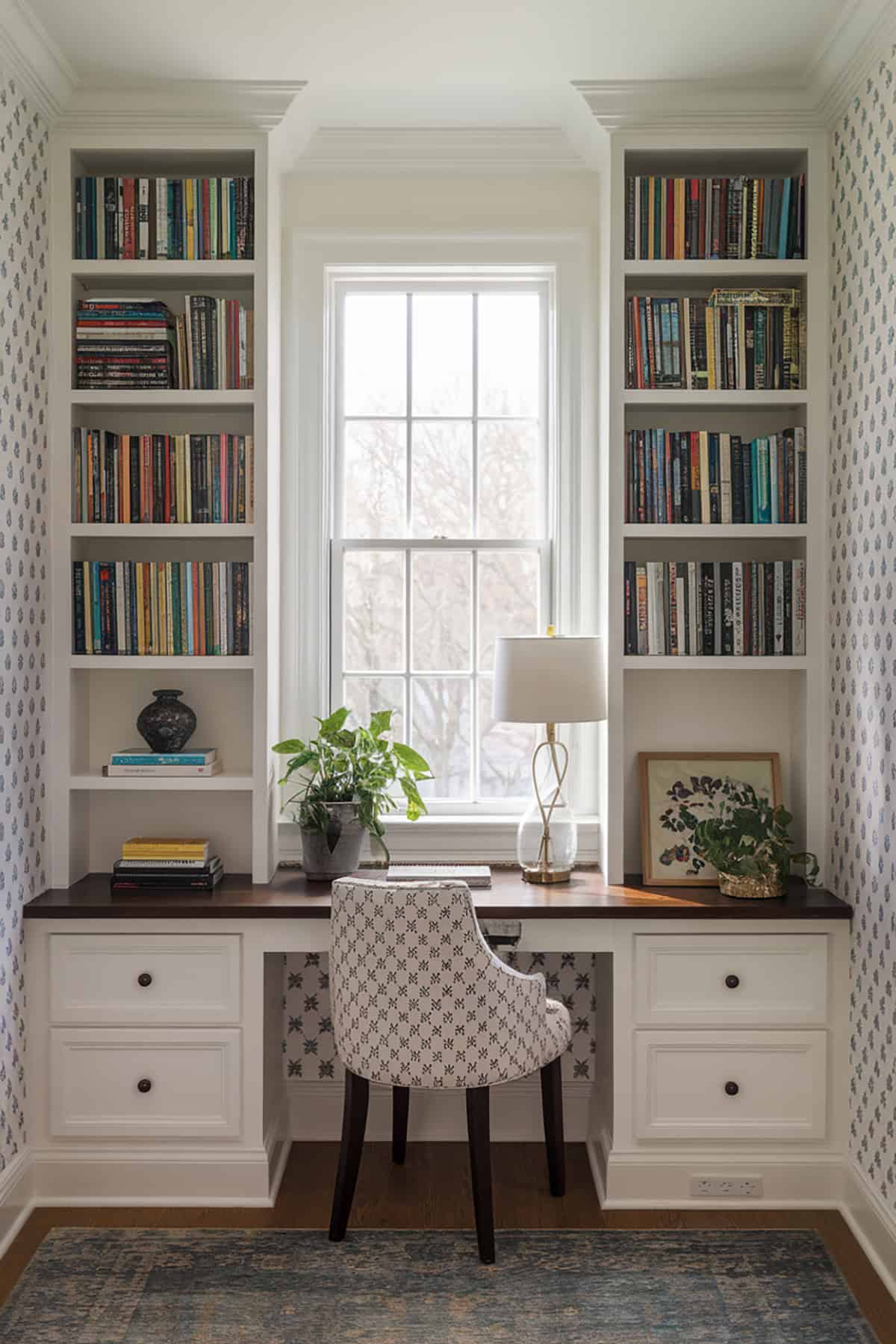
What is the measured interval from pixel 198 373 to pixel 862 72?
191cm

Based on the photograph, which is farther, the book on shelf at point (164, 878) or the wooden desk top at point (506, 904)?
the book on shelf at point (164, 878)

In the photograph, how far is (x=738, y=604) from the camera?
3.23m

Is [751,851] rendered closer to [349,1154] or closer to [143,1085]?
[349,1154]

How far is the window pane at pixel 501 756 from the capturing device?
359 centimetres

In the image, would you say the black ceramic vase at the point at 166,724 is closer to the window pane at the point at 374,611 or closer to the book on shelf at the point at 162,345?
the window pane at the point at 374,611

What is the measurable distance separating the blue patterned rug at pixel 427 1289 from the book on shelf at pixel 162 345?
228 cm

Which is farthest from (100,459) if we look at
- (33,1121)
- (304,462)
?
(33,1121)

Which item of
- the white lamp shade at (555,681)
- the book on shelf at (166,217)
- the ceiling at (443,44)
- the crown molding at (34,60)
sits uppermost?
the ceiling at (443,44)

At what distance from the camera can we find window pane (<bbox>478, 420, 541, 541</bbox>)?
3.59 m

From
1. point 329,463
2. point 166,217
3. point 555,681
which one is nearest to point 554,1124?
point 555,681

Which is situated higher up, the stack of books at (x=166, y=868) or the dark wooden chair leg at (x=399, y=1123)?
the stack of books at (x=166, y=868)

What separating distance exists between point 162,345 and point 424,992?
191cm

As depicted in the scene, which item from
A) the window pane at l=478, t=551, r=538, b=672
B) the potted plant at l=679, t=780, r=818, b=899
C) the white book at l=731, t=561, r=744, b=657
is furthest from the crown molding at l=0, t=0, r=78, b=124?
the potted plant at l=679, t=780, r=818, b=899

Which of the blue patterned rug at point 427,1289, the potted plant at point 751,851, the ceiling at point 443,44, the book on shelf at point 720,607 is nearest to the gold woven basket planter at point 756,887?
the potted plant at point 751,851
